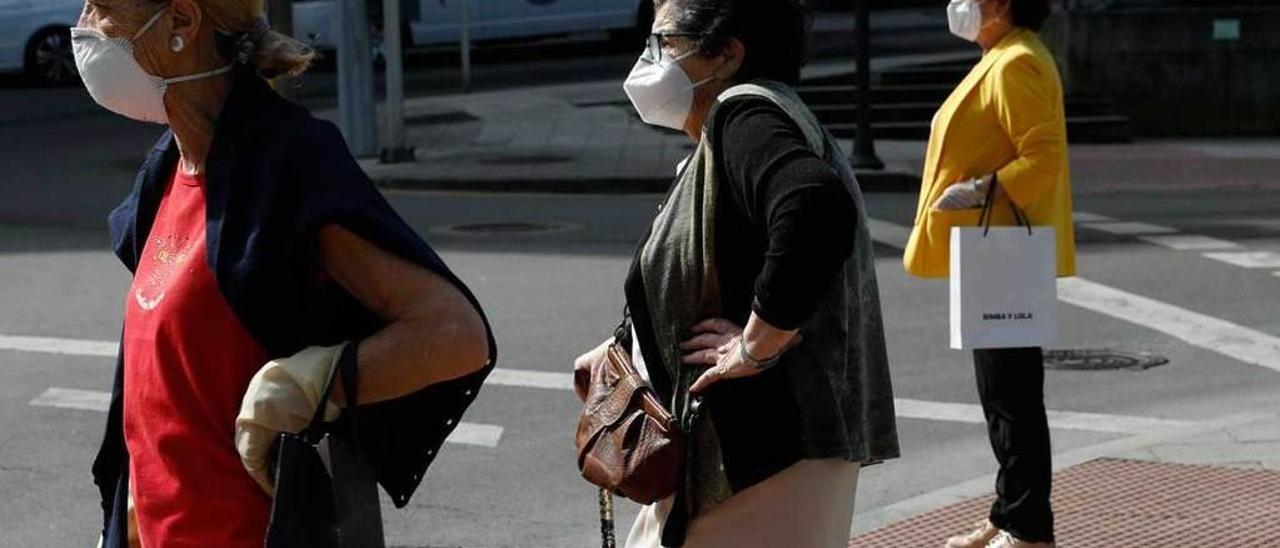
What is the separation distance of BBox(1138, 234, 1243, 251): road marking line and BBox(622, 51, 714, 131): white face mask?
10324 millimetres

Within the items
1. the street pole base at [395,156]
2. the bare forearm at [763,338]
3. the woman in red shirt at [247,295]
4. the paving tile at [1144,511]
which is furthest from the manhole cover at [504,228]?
the woman in red shirt at [247,295]

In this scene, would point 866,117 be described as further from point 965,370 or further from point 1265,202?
point 965,370

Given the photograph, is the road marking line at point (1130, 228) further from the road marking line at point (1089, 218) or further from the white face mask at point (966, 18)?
the white face mask at point (966, 18)

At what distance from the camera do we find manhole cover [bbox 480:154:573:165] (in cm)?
1956

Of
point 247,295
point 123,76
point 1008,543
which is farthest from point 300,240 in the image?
point 1008,543

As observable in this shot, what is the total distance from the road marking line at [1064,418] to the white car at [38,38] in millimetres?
21006

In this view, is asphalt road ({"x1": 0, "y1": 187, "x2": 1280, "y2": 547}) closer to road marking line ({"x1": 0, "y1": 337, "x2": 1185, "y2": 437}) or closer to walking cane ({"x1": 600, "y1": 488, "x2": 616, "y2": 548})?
road marking line ({"x1": 0, "y1": 337, "x2": 1185, "y2": 437})

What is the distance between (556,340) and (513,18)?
2079 cm

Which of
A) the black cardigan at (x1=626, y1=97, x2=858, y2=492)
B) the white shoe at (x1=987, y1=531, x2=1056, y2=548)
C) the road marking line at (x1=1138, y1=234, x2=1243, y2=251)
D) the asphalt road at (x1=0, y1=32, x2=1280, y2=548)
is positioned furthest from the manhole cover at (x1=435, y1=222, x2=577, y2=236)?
the black cardigan at (x1=626, y1=97, x2=858, y2=492)

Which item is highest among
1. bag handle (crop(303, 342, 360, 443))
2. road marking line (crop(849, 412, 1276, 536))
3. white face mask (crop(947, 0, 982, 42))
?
white face mask (crop(947, 0, 982, 42))

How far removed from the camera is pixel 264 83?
3348 millimetres

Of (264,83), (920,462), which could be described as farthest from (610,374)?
(920,462)

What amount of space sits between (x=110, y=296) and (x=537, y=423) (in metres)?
4.24

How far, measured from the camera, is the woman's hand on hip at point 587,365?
409cm
